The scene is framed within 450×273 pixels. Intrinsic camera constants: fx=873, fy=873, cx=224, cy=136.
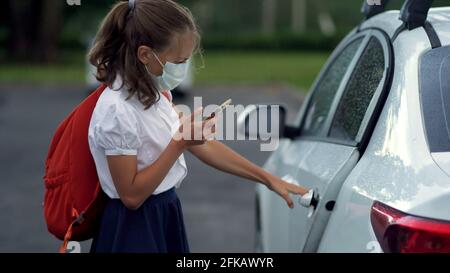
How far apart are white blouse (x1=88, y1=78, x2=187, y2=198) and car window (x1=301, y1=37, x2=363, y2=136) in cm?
129

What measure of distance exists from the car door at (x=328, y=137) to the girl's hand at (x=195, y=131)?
498mm

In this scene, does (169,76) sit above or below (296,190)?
above

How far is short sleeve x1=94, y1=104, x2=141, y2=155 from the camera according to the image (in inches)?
110

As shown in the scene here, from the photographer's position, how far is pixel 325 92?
4.44 m

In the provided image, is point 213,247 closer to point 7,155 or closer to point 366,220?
point 366,220

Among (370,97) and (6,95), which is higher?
(370,97)

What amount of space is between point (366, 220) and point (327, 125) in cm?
132

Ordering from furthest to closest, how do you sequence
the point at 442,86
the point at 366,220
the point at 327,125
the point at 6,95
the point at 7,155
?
the point at 6,95 < the point at 7,155 < the point at 327,125 < the point at 442,86 < the point at 366,220

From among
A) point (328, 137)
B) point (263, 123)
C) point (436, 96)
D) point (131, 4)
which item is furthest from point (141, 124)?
→ point (263, 123)

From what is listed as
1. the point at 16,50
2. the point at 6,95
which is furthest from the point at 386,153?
the point at 16,50

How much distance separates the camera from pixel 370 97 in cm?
318

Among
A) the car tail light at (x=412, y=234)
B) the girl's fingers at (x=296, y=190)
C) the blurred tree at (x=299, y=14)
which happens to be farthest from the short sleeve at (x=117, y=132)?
the blurred tree at (x=299, y=14)

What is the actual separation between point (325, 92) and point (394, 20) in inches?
38.7

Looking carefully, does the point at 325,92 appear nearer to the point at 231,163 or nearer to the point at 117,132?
the point at 231,163
